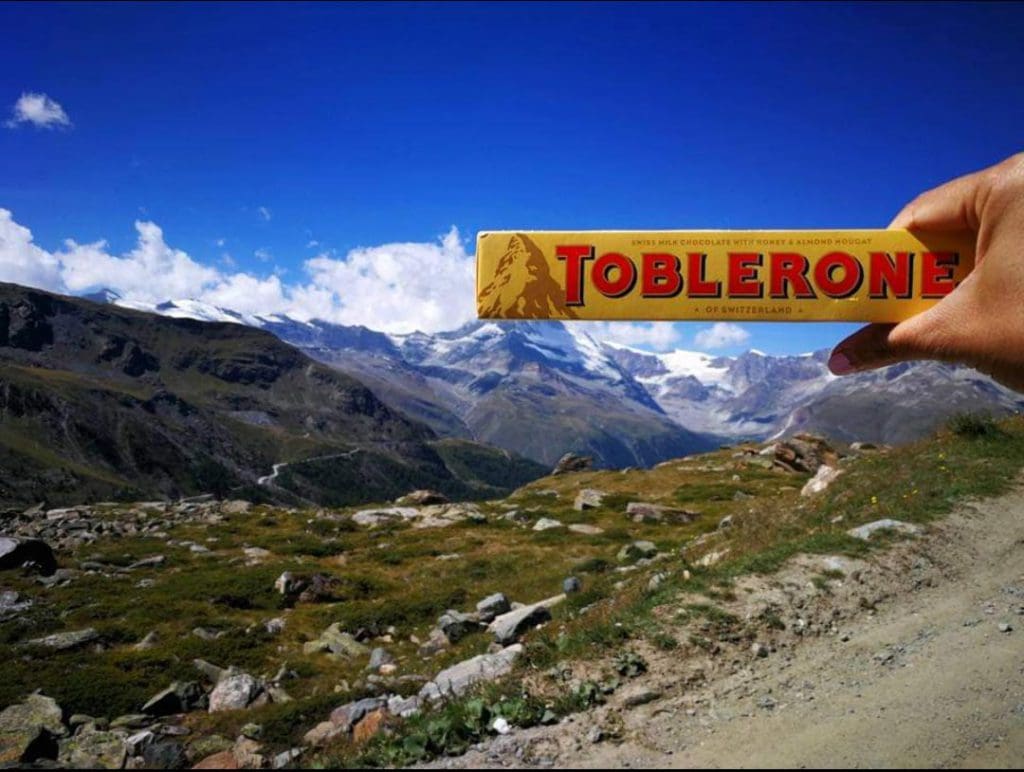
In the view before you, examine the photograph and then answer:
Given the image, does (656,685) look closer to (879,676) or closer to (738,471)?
(879,676)

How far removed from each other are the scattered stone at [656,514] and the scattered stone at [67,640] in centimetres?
2569

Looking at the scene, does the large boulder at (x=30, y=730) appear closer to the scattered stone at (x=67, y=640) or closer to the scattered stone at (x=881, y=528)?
the scattered stone at (x=67, y=640)

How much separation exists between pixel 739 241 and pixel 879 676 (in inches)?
255

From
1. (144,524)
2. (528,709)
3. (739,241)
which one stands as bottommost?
(144,524)

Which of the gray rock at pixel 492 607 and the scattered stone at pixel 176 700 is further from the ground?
the gray rock at pixel 492 607

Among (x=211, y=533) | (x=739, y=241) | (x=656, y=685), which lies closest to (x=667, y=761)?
(x=656, y=685)

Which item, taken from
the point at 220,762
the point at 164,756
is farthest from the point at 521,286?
the point at 164,756

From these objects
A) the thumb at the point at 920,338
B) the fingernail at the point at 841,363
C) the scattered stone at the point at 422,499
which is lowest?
the scattered stone at the point at 422,499

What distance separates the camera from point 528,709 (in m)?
7.62

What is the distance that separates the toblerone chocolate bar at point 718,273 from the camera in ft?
17.5

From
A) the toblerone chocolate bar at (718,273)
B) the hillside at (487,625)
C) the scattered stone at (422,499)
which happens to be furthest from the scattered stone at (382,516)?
the toblerone chocolate bar at (718,273)

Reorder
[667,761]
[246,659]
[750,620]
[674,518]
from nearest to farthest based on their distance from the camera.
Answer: [667,761] < [750,620] < [246,659] < [674,518]

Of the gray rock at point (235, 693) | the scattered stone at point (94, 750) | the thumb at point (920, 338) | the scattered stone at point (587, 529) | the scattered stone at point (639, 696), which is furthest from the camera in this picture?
the scattered stone at point (587, 529)

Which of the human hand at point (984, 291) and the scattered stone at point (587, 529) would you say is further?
the scattered stone at point (587, 529)
